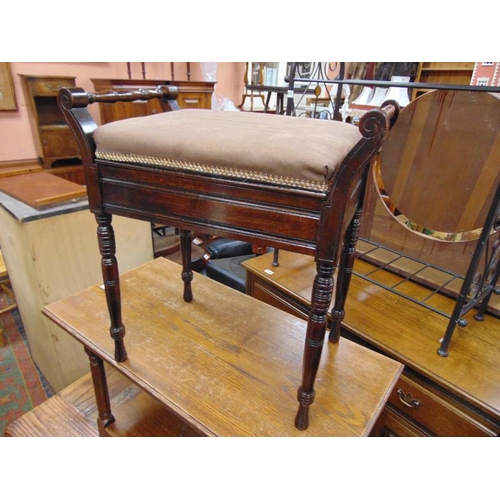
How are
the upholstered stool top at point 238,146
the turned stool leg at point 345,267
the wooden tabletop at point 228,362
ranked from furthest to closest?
1. the turned stool leg at point 345,267
2. the wooden tabletop at point 228,362
3. the upholstered stool top at point 238,146

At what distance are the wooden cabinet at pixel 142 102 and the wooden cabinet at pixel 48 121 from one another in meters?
0.28

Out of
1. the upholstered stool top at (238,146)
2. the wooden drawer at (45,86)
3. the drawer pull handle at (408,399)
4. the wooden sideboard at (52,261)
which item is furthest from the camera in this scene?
the wooden drawer at (45,86)

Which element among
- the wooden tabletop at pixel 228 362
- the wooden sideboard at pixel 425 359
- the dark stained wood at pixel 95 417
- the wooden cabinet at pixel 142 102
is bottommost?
the dark stained wood at pixel 95 417

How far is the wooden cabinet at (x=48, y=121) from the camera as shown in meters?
2.45

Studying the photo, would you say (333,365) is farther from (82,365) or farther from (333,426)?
(82,365)

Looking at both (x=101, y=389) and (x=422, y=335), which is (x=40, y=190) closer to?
(x=101, y=389)

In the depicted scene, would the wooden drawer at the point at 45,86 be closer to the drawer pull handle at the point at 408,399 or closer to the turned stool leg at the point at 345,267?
the turned stool leg at the point at 345,267

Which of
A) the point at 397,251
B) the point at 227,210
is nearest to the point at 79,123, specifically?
the point at 227,210

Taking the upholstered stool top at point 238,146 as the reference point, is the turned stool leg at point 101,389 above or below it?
below

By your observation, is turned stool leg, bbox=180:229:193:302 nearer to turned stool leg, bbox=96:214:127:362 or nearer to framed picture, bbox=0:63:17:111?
turned stool leg, bbox=96:214:127:362

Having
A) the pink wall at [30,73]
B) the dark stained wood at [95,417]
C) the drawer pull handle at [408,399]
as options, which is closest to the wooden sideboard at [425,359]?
the drawer pull handle at [408,399]

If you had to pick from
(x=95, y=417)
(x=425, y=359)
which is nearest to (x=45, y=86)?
(x=95, y=417)

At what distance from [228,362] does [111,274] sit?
0.36 metres

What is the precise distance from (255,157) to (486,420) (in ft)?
3.14
